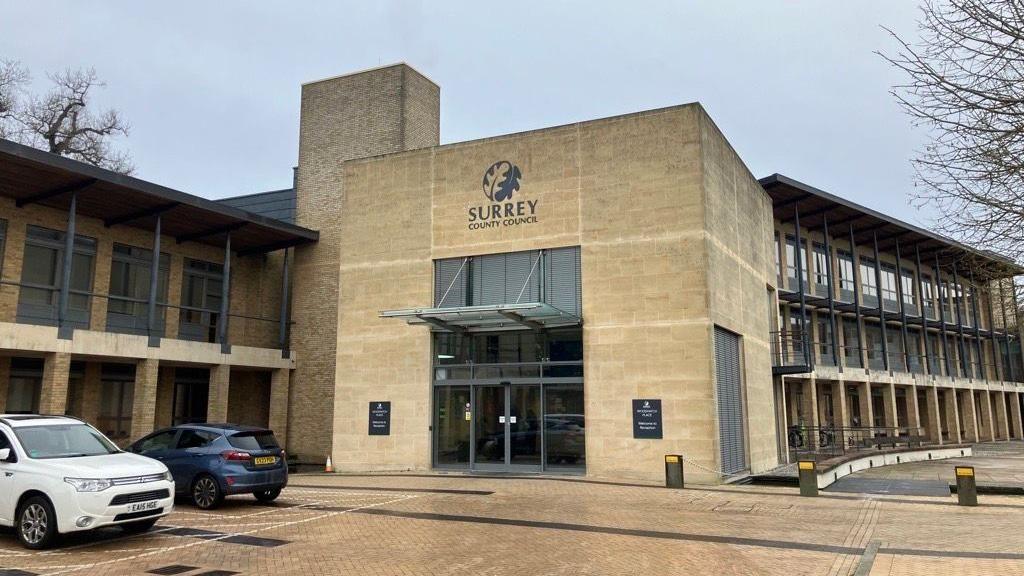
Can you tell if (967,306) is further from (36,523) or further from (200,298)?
(36,523)

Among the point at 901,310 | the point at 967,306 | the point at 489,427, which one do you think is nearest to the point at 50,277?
the point at 489,427

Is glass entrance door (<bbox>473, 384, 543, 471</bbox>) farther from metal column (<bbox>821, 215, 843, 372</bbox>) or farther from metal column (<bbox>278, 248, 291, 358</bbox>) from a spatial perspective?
metal column (<bbox>821, 215, 843, 372</bbox>)

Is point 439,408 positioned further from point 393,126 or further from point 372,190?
point 393,126

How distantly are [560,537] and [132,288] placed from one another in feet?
66.2

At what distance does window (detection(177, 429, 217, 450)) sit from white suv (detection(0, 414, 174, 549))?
9.42ft

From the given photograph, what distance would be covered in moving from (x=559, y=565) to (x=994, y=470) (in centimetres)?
2163

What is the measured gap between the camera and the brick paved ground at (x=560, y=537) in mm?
8312

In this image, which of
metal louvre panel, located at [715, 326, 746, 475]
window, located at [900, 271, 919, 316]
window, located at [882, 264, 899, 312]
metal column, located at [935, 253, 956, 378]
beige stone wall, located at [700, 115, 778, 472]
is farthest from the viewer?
metal column, located at [935, 253, 956, 378]

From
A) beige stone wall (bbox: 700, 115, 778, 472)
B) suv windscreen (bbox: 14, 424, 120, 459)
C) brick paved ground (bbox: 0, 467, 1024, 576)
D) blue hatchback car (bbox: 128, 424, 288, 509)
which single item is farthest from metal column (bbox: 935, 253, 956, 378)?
suv windscreen (bbox: 14, 424, 120, 459)

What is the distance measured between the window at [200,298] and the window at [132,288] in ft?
2.80

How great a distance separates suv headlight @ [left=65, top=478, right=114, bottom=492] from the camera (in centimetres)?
884

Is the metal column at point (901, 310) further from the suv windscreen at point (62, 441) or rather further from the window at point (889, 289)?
the suv windscreen at point (62, 441)

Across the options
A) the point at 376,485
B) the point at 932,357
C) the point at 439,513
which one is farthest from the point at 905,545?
the point at 932,357

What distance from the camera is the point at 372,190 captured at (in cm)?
2191
